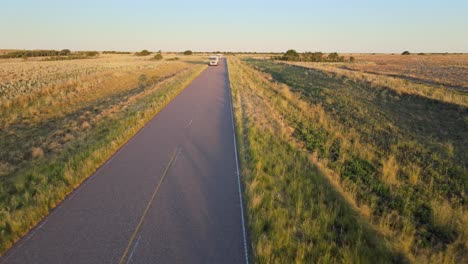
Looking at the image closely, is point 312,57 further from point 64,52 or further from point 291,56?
point 64,52

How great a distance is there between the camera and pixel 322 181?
747cm

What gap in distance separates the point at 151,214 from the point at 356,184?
521 cm

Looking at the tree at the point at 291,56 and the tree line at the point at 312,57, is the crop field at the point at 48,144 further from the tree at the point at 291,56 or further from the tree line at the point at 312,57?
the tree at the point at 291,56

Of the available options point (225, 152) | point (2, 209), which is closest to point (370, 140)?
point (225, 152)

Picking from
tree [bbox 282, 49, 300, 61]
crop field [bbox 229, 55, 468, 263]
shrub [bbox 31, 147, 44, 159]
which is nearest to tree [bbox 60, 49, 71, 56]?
tree [bbox 282, 49, 300, 61]

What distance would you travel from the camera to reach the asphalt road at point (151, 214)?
4.53 metres

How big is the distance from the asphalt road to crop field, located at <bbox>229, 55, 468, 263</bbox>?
1.86 ft

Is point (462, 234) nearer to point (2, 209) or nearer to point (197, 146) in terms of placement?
point (197, 146)

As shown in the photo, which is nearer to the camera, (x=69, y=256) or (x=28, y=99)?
(x=69, y=256)

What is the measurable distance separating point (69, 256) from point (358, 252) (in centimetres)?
443

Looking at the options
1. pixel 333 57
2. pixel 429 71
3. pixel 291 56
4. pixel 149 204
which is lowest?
pixel 149 204

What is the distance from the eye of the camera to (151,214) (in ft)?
18.4

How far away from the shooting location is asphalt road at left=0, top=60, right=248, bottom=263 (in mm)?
4527

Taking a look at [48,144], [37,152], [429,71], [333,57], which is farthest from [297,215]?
[333,57]
